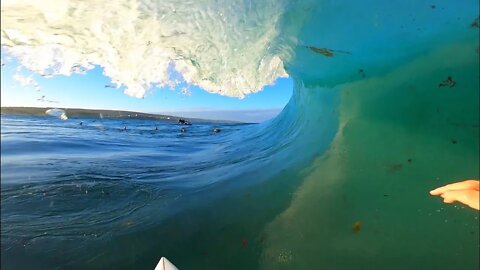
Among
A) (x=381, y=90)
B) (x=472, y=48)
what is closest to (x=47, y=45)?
(x=381, y=90)

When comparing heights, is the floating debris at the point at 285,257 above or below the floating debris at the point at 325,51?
below

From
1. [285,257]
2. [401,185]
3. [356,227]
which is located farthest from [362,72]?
[285,257]

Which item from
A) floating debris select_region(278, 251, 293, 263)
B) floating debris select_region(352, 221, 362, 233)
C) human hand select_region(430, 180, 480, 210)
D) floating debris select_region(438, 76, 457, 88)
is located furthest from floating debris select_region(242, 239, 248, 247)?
floating debris select_region(438, 76, 457, 88)

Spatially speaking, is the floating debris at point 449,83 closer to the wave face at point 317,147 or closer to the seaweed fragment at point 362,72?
the wave face at point 317,147

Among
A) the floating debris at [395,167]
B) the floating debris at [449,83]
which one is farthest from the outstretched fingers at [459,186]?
the floating debris at [449,83]

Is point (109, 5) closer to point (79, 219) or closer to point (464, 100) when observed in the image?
point (79, 219)

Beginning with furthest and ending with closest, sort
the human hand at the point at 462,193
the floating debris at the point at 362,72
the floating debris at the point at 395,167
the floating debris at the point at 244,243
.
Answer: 1. the floating debris at the point at 362,72
2. the floating debris at the point at 244,243
3. the floating debris at the point at 395,167
4. the human hand at the point at 462,193

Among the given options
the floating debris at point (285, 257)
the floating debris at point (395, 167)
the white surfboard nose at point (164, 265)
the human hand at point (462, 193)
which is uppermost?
the floating debris at point (395, 167)

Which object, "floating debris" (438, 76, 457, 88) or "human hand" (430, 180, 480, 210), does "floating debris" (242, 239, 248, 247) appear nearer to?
"human hand" (430, 180, 480, 210)
